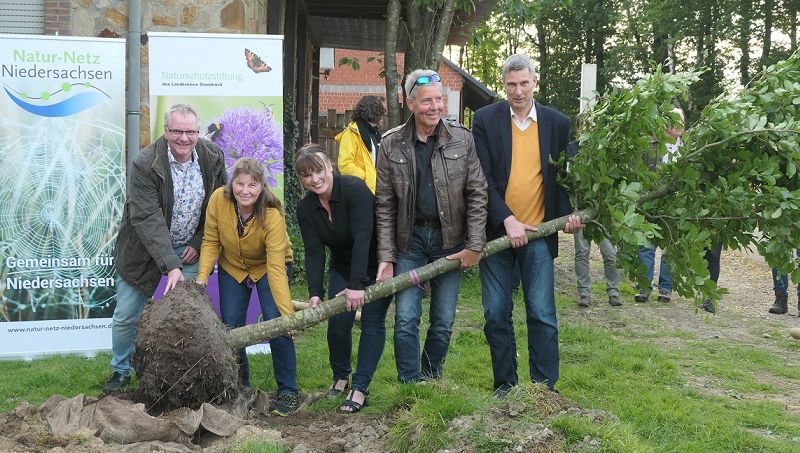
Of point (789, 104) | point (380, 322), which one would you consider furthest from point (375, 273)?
point (789, 104)

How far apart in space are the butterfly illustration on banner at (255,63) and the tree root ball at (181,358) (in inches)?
94.3

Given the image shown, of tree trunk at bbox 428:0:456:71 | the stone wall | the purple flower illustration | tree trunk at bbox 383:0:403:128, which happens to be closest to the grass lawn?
the purple flower illustration

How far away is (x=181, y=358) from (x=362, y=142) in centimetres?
308

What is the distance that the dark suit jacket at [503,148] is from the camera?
5.17 meters

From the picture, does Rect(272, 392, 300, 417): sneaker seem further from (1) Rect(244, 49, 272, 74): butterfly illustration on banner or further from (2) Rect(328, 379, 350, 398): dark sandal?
(1) Rect(244, 49, 272, 74): butterfly illustration on banner

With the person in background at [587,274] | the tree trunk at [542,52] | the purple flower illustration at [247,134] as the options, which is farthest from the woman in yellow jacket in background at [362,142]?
the tree trunk at [542,52]

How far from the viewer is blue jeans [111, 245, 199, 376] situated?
5.79m

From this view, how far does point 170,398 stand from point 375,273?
1372 millimetres

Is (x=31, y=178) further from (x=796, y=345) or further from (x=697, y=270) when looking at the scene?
(x=796, y=345)

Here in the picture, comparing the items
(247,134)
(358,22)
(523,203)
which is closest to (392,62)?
(247,134)

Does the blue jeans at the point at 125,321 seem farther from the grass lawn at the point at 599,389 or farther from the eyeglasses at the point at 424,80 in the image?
the eyeglasses at the point at 424,80

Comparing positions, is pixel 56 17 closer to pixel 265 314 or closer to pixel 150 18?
pixel 150 18

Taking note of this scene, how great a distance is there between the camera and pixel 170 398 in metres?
4.72

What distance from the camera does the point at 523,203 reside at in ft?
17.2
